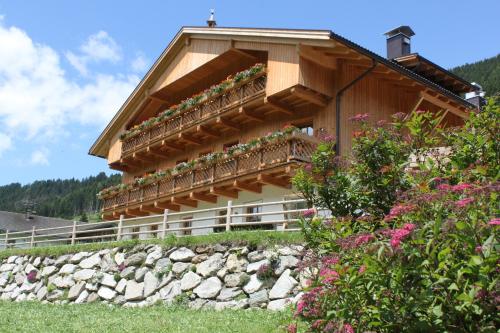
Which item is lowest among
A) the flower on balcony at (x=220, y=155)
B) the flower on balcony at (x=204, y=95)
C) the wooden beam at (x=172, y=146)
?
the flower on balcony at (x=220, y=155)

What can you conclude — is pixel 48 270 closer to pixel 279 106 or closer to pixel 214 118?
pixel 214 118

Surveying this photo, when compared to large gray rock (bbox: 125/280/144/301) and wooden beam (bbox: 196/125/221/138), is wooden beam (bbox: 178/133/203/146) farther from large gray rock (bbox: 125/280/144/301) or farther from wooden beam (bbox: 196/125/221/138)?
large gray rock (bbox: 125/280/144/301)

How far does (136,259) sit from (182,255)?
228cm

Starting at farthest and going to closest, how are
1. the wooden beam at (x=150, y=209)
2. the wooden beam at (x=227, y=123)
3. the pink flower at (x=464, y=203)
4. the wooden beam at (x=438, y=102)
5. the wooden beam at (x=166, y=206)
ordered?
the wooden beam at (x=150, y=209), the wooden beam at (x=166, y=206), the wooden beam at (x=227, y=123), the wooden beam at (x=438, y=102), the pink flower at (x=464, y=203)

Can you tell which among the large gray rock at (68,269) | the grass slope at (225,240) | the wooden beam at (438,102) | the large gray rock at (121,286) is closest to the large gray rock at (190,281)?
the grass slope at (225,240)

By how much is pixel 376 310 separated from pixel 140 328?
7.87 meters

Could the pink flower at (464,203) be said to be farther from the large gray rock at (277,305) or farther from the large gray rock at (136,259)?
the large gray rock at (136,259)

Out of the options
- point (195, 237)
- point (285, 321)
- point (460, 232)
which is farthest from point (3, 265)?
point (460, 232)

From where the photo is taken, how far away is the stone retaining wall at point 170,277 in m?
13.2

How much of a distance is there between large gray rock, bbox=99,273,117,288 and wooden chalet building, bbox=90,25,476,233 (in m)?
5.76

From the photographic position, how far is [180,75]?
85.9 ft

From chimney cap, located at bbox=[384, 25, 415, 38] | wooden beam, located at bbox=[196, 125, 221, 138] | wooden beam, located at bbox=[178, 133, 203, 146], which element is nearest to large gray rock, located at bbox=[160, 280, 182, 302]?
wooden beam, located at bbox=[196, 125, 221, 138]

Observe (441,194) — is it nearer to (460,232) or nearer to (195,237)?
(460,232)

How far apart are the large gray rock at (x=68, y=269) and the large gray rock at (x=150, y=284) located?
5.05m
